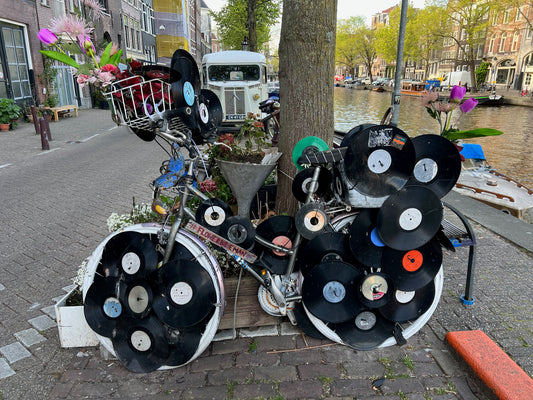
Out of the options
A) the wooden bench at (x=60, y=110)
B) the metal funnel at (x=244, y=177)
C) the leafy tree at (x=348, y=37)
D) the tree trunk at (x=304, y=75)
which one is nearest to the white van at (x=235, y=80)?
the wooden bench at (x=60, y=110)

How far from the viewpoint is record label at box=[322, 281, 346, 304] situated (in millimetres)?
2607

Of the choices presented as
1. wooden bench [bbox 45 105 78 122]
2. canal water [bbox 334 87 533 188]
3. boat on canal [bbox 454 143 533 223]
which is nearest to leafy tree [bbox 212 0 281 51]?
canal water [bbox 334 87 533 188]

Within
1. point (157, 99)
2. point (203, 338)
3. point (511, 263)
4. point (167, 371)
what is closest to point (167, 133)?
point (157, 99)

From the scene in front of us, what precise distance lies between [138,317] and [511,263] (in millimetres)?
3700

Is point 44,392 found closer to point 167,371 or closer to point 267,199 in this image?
point 167,371

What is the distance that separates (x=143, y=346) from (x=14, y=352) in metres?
1.01

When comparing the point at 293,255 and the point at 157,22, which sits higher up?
the point at 157,22

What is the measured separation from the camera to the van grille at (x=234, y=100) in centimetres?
1324

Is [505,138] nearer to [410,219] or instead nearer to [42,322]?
[410,219]

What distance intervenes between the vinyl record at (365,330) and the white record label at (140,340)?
129 centimetres

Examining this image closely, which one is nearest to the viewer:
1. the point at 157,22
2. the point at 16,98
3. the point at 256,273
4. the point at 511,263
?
the point at 256,273

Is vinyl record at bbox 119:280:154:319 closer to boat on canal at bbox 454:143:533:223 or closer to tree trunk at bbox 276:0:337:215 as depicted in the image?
tree trunk at bbox 276:0:337:215

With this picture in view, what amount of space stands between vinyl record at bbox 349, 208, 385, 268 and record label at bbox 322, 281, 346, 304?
23 cm

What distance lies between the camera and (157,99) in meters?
2.39
